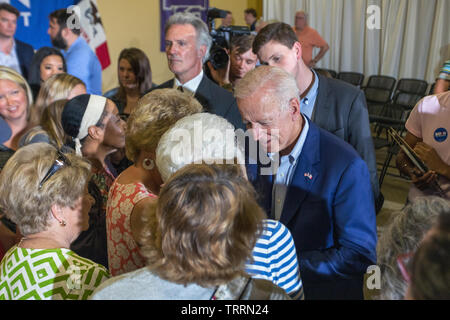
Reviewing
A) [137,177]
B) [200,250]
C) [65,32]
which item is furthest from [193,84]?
[65,32]

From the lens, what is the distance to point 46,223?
50.7 inches

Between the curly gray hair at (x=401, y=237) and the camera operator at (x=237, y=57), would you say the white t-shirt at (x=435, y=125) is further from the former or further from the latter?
the camera operator at (x=237, y=57)

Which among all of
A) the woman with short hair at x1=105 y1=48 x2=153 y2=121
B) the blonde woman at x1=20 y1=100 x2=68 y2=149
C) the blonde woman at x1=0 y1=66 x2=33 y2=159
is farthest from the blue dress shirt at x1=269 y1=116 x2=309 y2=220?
the woman with short hair at x1=105 y1=48 x2=153 y2=121

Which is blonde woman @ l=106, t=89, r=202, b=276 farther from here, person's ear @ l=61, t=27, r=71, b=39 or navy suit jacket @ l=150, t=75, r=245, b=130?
person's ear @ l=61, t=27, r=71, b=39

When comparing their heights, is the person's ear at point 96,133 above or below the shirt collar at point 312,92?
below

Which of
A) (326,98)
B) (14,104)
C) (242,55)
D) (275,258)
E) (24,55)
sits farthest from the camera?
(24,55)

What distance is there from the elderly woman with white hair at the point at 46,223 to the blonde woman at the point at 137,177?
0.43ft

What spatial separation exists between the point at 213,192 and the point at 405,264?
430 mm

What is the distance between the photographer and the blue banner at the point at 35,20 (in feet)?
18.2

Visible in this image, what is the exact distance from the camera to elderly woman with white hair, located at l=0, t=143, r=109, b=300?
1.15 m

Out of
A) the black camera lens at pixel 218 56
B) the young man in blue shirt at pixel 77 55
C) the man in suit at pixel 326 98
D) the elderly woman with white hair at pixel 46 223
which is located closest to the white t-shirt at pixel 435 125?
the man in suit at pixel 326 98

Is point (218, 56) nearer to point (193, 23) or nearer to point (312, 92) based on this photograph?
point (193, 23)

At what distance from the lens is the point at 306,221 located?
4.81 ft
